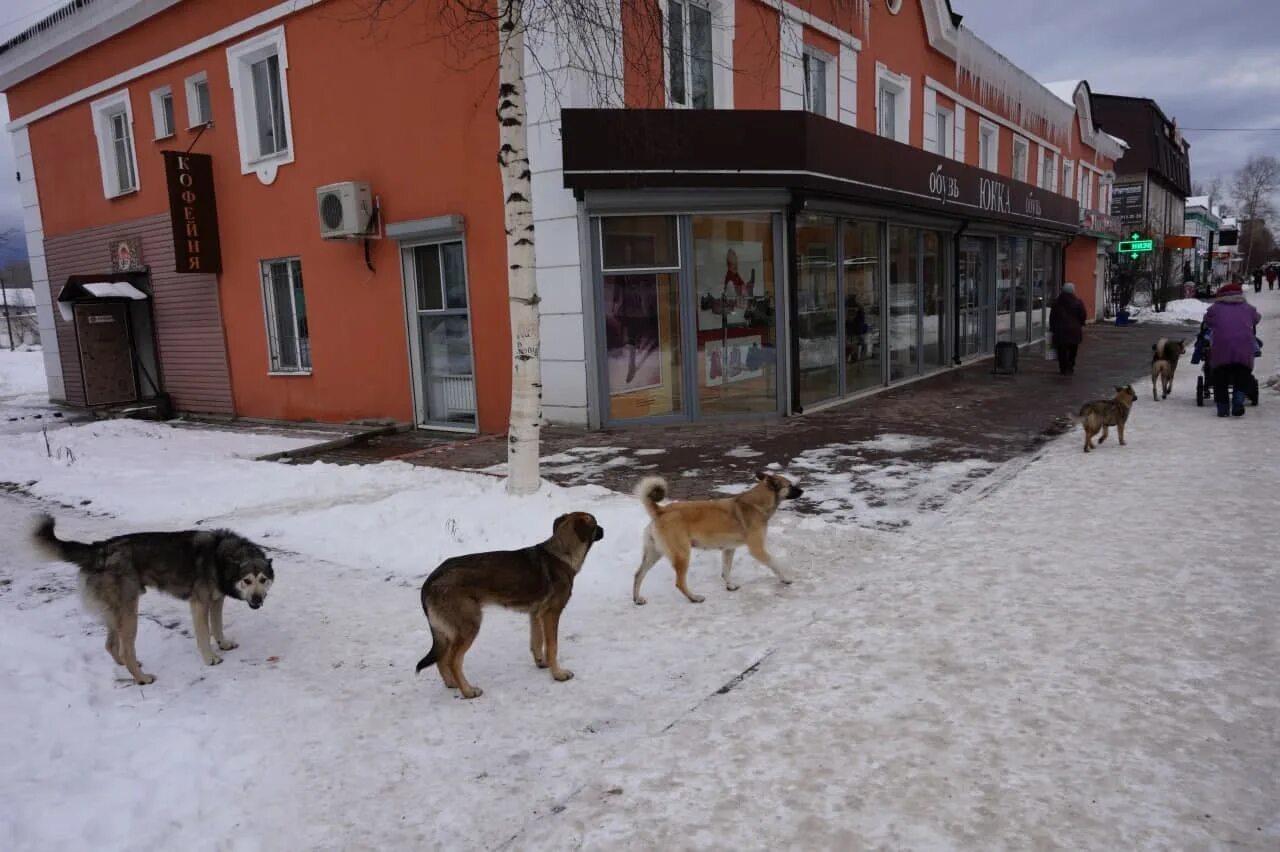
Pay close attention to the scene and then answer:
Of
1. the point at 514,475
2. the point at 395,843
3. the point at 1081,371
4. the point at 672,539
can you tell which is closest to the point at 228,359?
the point at 514,475

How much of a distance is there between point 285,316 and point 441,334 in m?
4.11

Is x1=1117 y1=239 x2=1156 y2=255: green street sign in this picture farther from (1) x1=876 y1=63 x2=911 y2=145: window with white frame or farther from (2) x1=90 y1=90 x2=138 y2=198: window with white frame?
(2) x1=90 y1=90 x2=138 y2=198: window with white frame

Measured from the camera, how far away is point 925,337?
646 inches

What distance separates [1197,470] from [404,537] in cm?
727

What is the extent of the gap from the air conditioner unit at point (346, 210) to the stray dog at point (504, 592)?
30.9ft

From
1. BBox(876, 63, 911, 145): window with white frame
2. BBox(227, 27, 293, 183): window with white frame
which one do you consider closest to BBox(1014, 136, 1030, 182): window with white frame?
BBox(876, 63, 911, 145): window with white frame

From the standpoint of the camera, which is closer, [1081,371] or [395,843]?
[395,843]

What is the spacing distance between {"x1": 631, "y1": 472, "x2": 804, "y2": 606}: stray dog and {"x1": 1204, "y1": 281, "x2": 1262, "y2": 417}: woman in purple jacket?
8.53 metres

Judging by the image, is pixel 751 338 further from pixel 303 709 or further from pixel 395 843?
pixel 395 843

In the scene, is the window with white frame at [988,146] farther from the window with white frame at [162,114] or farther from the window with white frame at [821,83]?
the window with white frame at [162,114]

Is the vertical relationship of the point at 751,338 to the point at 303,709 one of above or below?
above

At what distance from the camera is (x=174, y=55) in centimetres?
1499

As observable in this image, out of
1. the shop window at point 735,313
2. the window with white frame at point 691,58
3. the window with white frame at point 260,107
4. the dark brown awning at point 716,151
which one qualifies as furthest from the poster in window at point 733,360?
the window with white frame at point 260,107

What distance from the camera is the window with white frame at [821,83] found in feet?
45.0
